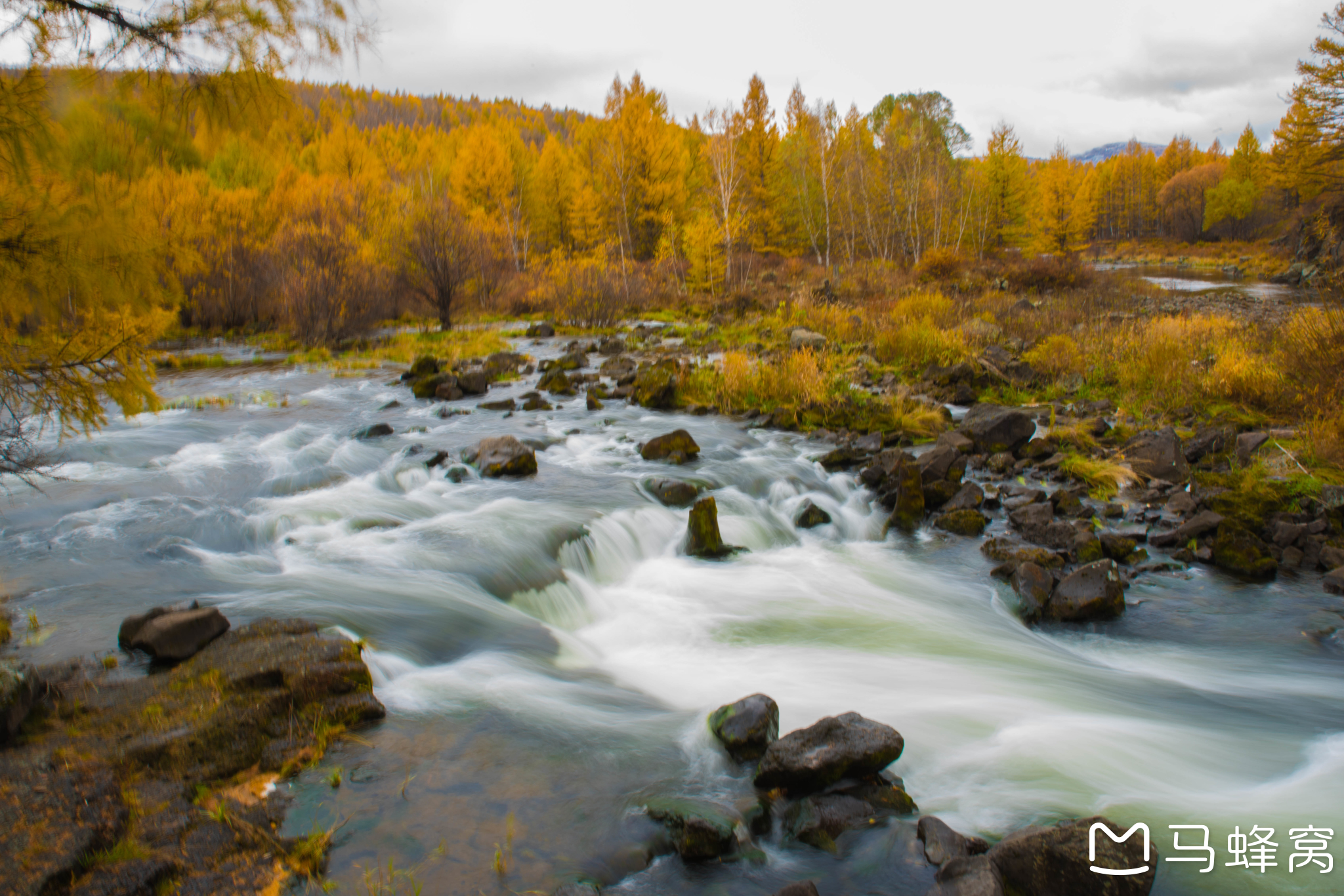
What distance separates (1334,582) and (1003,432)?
150 inches

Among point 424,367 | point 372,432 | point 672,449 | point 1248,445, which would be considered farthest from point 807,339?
point 372,432

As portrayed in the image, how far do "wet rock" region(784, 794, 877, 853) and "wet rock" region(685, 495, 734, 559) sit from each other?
3799 mm

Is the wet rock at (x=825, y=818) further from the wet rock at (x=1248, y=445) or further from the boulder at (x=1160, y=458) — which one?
the wet rock at (x=1248, y=445)

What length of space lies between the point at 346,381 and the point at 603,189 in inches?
1074

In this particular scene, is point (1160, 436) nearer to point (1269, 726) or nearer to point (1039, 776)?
point (1269, 726)

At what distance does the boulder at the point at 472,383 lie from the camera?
13352 mm

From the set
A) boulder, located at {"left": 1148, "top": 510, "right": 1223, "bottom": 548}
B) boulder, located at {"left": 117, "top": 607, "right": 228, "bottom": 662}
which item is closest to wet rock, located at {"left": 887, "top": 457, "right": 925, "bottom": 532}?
boulder, located at {"left": 1148, "top": 510, "right": 1223, "bottom": 548}

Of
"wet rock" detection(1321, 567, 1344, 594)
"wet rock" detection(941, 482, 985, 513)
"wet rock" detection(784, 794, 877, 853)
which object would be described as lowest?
"wet rock" detection(1321, 567, 1344, 594)

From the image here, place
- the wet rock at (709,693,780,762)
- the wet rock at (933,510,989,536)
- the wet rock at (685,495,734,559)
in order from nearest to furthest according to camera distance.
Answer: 1. the wet rock at (709,693,780,762)
2. the wet rock at (685,495,734,559)
3. the wet rock at (933,510,989,536)

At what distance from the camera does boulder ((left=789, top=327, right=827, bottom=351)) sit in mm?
15634

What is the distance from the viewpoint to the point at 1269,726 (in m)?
4.31

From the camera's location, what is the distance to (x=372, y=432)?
404 inches

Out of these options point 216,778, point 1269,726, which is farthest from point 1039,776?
point 216,778

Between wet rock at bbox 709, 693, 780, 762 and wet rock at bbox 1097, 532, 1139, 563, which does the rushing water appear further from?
wet rock at bbox 1097, 532, 1139, 563
